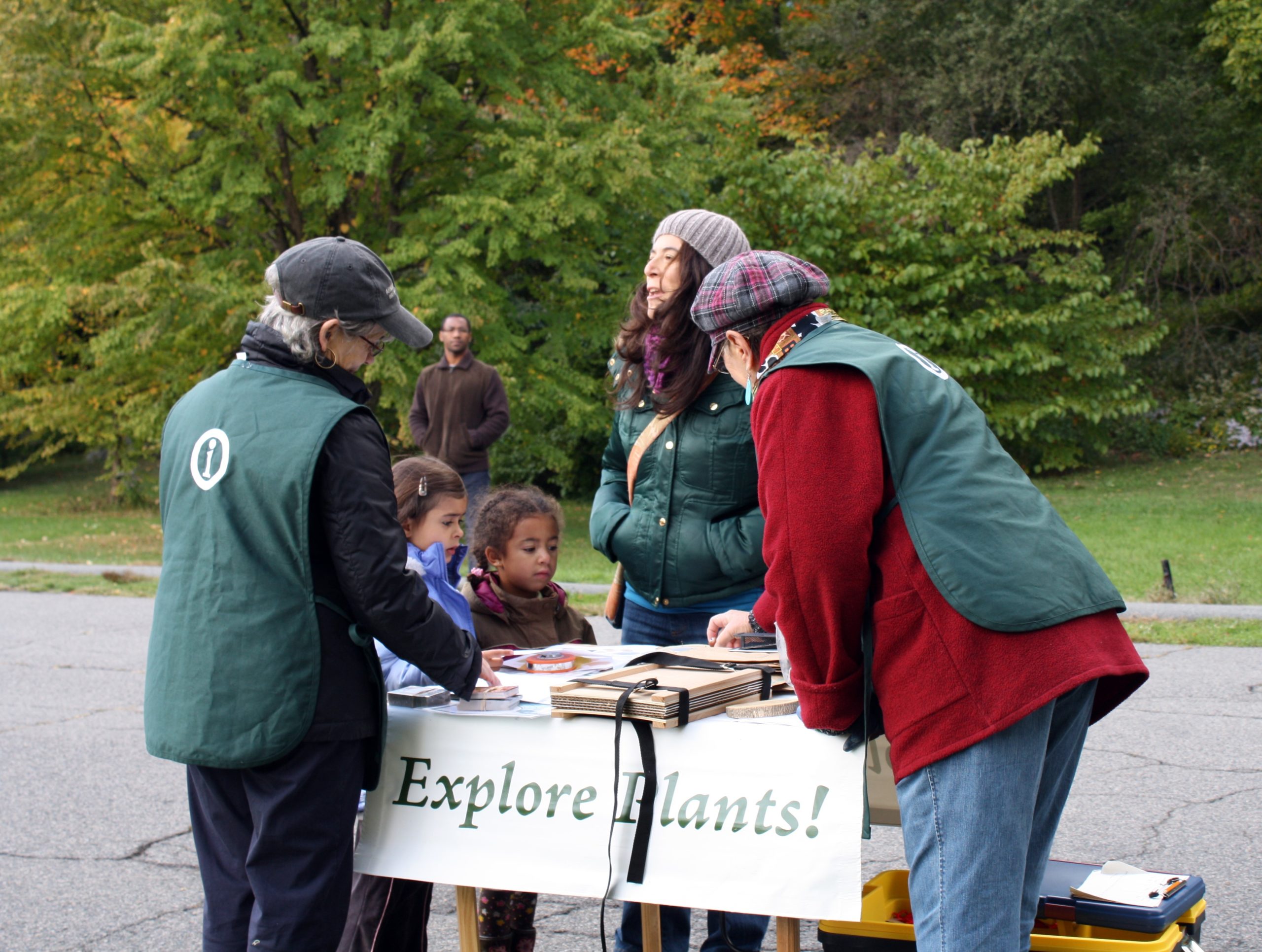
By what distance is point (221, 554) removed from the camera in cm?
238

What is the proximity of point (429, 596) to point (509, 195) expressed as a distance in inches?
451

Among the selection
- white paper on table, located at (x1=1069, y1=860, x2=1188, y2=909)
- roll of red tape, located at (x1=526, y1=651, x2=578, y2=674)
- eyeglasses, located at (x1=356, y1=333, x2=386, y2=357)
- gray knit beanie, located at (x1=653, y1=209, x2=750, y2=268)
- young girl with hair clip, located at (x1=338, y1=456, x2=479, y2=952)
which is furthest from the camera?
gray knit beanie, located at (x1=653, y1=209, x2=750, y2=268)

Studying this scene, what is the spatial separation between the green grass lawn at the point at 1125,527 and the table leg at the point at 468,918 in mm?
7529

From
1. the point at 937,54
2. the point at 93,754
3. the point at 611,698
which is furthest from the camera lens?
the point at 937,54

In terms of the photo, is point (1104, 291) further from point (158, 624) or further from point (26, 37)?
Result: point (158, 624)

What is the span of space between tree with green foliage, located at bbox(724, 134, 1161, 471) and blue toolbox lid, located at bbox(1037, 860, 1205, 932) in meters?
15.2

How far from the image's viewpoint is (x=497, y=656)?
339 cm

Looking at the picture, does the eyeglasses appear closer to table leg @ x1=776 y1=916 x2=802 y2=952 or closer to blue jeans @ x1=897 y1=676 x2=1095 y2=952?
blue jeans @ x1=897 y1=676 x2=1095 y2=952

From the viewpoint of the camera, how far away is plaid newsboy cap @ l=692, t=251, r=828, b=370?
235 centimetres

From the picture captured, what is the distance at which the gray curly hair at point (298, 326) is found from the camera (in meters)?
2.48

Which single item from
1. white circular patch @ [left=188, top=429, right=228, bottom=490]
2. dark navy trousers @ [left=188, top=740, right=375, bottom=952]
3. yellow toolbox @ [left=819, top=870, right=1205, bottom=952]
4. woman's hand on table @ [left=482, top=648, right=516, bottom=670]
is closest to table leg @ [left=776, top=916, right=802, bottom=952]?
yellow toolbox @ [left=819, top=870, right=1205, bottom=952]

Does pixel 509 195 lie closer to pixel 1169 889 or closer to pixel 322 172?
pixel 322 172

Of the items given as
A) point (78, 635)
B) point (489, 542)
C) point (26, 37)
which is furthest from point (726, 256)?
point (26, 37)

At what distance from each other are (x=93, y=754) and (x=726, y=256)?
173 inches
